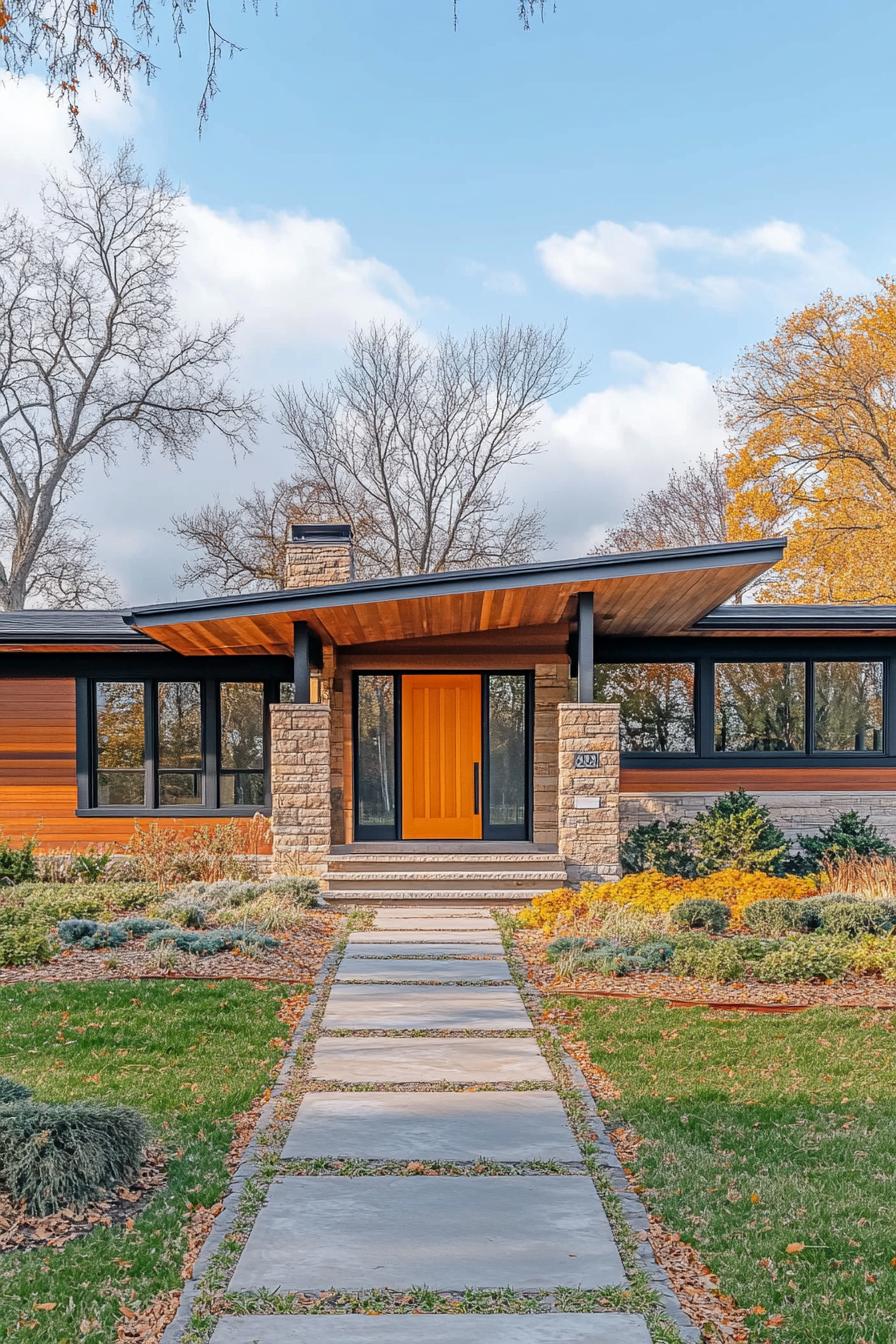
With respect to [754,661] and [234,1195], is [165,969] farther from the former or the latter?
[754,661]

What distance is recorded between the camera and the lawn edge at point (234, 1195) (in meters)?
3.11

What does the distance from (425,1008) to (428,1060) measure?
3.70 feet

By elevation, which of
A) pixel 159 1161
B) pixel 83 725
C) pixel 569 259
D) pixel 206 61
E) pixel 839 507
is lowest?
pixel 159 1161

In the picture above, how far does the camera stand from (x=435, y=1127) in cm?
473

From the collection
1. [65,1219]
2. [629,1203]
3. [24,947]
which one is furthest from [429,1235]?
[24,947]

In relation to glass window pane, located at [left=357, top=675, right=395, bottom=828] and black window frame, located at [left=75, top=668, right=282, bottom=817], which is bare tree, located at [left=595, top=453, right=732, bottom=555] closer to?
glass window pane, located at [left=357, top=675, right=395, bottom=828]

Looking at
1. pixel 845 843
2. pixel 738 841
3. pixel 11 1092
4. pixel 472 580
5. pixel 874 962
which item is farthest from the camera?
pixel 845 843

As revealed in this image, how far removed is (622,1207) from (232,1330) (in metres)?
1.52

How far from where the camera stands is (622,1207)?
12.8 feet

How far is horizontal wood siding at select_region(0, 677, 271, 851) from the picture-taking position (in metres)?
13.5

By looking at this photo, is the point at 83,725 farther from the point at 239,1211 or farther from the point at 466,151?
the point at 239,1211

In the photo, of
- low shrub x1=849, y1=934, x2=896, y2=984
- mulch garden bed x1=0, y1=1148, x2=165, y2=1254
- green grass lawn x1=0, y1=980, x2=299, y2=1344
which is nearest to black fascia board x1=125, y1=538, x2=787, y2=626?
low shrub x1=849, y1=934, x2=896, y2=984

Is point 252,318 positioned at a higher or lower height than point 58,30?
higher

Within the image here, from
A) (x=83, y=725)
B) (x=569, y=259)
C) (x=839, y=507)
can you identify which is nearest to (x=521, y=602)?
(x=83, y=725)
